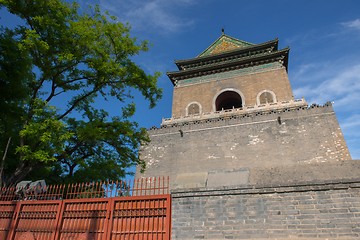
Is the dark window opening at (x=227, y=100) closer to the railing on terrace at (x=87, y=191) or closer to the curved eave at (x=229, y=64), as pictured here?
the curved eave at (x=229, y=64)

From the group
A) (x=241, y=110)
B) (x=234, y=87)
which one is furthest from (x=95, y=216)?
(x=234, y=87)

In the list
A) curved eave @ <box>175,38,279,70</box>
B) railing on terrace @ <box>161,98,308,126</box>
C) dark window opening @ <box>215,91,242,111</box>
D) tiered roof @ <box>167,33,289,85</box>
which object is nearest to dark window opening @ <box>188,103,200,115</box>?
railing on terrace @ <box>161,98,308,126</box>

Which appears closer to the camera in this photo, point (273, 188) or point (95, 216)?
point (273, 188)

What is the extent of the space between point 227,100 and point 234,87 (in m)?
2.36

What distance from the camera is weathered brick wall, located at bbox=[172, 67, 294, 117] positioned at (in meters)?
19.1

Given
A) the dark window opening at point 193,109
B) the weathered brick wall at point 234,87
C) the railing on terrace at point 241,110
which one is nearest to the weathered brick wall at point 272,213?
the railing on terrace at point 241,110

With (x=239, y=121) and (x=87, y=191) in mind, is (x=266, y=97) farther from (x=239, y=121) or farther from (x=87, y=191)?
(x=87, y=191)

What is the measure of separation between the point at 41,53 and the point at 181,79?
15.5 m

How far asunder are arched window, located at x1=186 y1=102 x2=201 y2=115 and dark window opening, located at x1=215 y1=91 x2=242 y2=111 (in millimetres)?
1626

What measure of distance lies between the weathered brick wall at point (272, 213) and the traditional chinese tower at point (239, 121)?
23.9 feet

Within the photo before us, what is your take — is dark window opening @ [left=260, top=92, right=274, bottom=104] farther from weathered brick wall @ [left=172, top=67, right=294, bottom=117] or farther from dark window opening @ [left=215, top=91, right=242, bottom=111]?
dark window opening @ [left=215, top=91, right=242, bottom=111]

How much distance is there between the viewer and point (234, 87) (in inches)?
805

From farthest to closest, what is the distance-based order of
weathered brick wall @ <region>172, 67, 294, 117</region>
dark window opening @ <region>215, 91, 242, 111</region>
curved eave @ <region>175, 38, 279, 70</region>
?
curved eave @ <region>175, 38, 279, 70</region> < dark window opening @ <region>215, 91, 242, 111</region> < weathered brick wall @ <region>172, 67, 294, 117</region>

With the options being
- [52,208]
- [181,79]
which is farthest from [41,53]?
[181,79]
